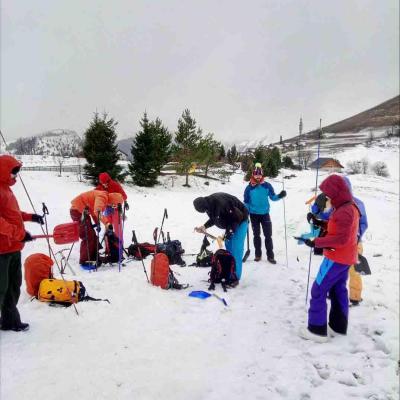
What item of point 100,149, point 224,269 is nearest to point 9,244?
point 224,269

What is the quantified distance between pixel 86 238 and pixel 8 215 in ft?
10.5

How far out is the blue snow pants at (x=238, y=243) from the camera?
5.80 metres

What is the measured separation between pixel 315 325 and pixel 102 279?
148 inches

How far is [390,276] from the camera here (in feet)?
22.1

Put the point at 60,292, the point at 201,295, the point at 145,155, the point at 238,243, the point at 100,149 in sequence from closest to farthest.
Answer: the point at 60,292
the point at 201,295
the point at 238,243
the point at 100,149
the point at 145,155

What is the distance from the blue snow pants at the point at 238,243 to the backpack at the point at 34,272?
3136mm

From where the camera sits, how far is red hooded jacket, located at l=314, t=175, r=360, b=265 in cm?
367

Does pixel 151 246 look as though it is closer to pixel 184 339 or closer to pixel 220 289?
pixel 220 289

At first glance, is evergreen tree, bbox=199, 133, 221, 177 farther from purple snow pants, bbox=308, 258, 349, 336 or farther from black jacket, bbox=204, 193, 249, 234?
purple snow pants, bbox=308, 258, 349, 336

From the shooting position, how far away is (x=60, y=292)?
180 inches

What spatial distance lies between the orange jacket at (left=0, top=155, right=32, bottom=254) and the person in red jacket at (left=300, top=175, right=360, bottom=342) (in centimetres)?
345

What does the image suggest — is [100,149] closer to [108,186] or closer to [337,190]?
[108,186]

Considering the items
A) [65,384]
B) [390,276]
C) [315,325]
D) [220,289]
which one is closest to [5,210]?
[65,384]

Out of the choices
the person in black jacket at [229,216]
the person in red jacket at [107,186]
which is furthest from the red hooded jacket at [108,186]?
the person in black jacket at [229,216]
